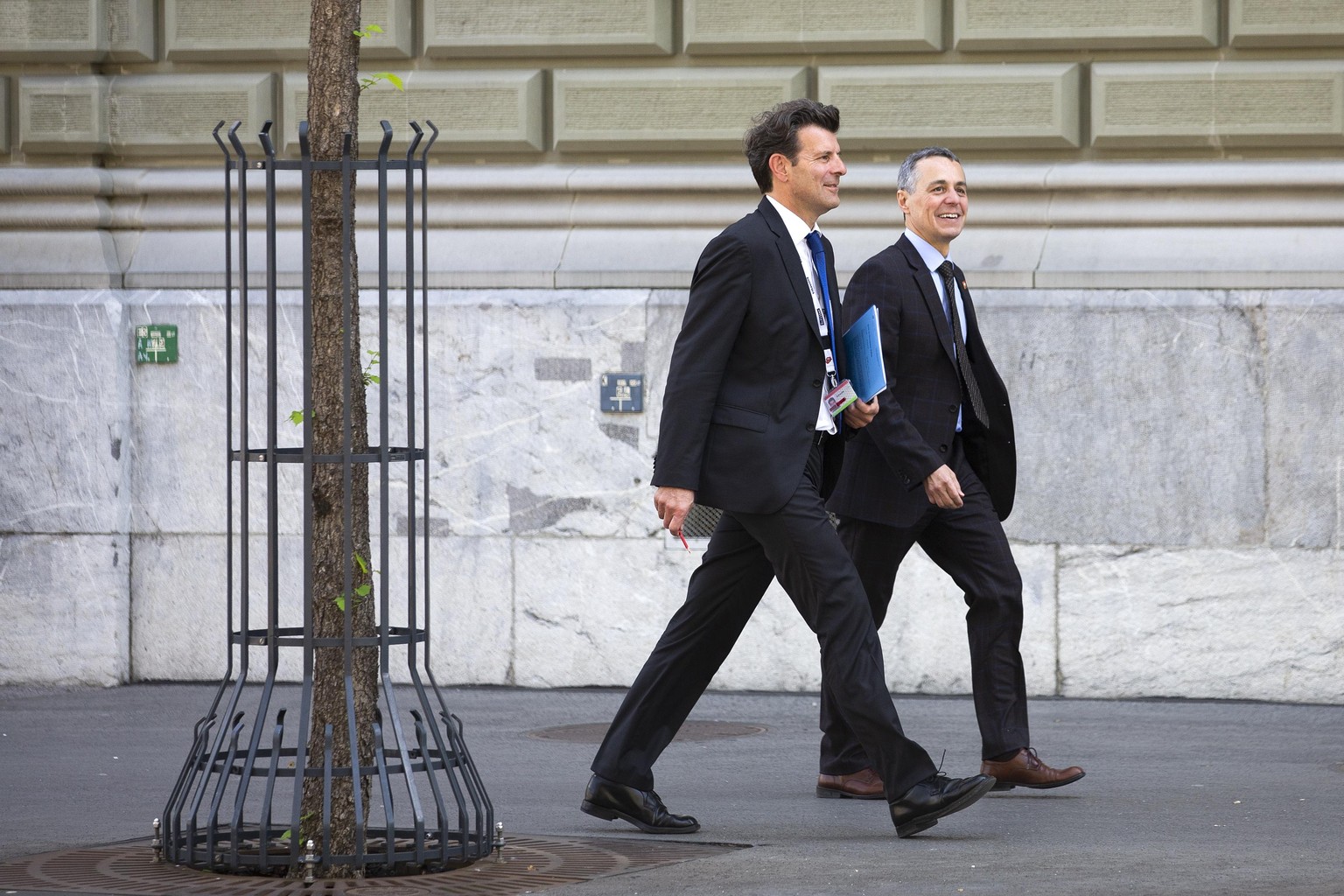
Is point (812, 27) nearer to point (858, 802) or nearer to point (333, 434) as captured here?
point (858, 802)

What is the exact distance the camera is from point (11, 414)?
8.77 metres

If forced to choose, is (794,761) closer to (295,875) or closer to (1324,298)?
(295,875)

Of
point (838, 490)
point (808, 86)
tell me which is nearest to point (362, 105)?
point (808, 86)

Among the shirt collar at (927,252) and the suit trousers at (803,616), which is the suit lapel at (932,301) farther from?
the suit trousers at (803,616)

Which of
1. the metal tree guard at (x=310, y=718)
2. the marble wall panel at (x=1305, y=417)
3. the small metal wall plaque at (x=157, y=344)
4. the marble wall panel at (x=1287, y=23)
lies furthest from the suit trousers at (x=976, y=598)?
the small metal wall plaque at (x=157, y=344)

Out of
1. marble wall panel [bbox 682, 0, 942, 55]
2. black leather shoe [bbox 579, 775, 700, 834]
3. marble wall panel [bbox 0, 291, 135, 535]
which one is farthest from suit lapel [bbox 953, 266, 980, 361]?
marble wall panel [bbox 0, 291, 135, 535]

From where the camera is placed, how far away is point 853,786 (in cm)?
593

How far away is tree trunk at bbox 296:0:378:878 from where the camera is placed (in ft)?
15.7

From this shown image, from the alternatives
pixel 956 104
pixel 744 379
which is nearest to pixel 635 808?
pixel 744 379

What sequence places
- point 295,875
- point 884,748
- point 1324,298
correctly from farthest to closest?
point 1324,298 → point 884,748 → point 295,875

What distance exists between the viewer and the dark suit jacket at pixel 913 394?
601 centimetres

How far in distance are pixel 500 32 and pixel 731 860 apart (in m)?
4.79

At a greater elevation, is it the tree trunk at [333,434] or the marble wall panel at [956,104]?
the marble wall panel at [956,104]

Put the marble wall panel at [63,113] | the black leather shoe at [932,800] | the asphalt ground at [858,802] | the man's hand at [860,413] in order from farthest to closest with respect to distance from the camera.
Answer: the marble wall panel at [63,113]
the man's hand at [860,413]
the black leather shoe at [932,800]
the asphalt ground at [858,802]
